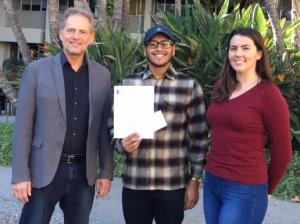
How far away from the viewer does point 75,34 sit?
3.64 metres

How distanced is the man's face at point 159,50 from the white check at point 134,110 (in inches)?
8.8

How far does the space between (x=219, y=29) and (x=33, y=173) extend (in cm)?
478

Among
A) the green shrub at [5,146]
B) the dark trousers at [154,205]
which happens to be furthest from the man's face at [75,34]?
the green shrub at [5,146]

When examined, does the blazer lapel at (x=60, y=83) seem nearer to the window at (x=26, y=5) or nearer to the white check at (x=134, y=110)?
the white check at (x=134, y=110)

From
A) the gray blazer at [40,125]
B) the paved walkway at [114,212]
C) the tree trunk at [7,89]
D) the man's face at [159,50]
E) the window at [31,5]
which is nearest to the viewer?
the gray blazer at [40,125]

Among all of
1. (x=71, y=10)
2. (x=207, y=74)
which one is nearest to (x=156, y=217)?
(x=71, y=10)

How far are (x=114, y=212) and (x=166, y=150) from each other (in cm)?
279

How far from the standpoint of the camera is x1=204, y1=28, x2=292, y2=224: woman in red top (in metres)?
3.33

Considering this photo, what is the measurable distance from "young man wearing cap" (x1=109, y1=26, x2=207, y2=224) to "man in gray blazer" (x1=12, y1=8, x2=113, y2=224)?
0.86 ft

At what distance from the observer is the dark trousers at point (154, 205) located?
382 centimetres

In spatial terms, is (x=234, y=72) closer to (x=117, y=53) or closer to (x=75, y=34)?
(x=75, y=34)

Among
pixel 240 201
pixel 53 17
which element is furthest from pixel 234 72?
pixel 53 17

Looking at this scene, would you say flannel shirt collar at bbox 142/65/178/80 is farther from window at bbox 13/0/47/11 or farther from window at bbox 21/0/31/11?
window at bbox 21/0/31/11

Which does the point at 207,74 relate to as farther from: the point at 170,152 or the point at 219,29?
the point at 170,152
